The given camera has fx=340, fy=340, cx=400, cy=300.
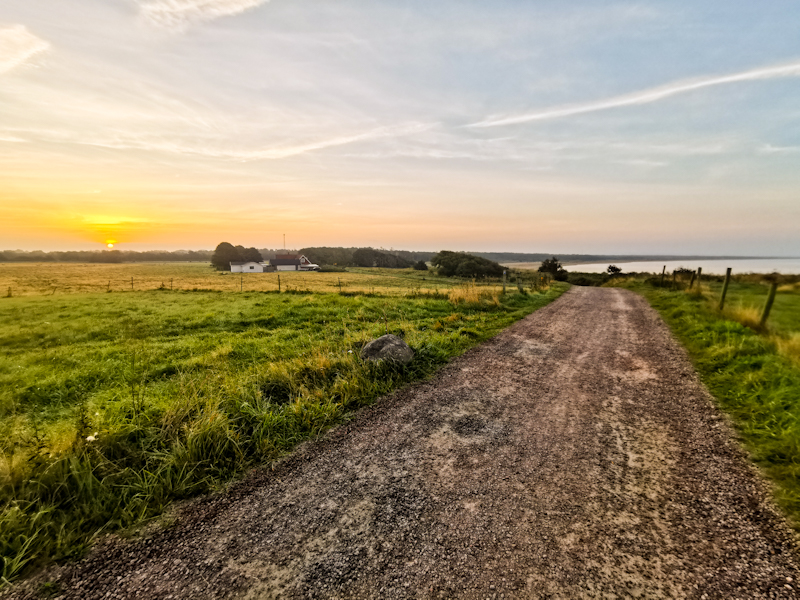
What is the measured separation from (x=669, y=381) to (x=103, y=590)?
9.98 meters

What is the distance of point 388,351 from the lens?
8.36m

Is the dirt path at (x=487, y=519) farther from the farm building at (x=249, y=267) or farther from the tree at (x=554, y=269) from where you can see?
the farm building at (x=249, y=267)

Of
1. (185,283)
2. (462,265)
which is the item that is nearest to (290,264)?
(462,265)

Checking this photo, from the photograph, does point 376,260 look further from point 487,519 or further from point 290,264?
point 487,519

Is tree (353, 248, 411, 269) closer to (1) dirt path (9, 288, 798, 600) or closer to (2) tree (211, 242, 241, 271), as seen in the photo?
(2) tree (211, 242, 241, 271)

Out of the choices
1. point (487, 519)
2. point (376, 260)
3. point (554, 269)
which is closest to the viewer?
point (487, 519)

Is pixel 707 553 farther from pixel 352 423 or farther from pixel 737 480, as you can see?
pixel 352 423

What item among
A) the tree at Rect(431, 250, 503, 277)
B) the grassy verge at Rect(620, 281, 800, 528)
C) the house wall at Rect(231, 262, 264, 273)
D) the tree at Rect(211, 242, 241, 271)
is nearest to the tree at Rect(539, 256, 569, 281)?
the tree at Rect(431, 250, 503, 277)

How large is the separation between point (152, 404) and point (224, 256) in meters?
102

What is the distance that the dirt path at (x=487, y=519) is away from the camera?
3014 millimetres

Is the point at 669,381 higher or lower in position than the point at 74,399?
higher

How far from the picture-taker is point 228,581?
121 inches

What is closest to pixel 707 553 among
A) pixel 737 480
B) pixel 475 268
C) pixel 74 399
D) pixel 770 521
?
pixel 770 521

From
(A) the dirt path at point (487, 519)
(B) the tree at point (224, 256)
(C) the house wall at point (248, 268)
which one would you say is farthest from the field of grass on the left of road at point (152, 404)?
(B) the tree at point (224, 256)
